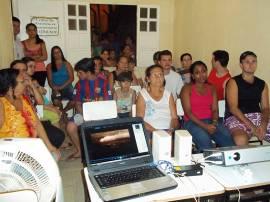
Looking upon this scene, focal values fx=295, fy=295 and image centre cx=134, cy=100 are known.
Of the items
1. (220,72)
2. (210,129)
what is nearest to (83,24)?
(220,72)

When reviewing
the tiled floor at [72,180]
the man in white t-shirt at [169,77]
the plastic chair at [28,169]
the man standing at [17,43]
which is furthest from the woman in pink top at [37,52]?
the plastic chair at [28,169]

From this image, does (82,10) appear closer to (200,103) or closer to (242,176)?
(200,103)

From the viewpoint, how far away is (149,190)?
1.46 meters

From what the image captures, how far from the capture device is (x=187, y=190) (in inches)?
59.8

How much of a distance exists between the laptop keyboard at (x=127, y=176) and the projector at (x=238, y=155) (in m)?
0.38

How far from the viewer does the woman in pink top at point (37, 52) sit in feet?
16.4

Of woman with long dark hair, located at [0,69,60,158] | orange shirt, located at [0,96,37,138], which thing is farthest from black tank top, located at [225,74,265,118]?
orange shirt, located at [0,96,37,138]

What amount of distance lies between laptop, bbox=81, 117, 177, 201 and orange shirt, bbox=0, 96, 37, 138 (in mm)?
827

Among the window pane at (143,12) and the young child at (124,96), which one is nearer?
the young child at (124,96)

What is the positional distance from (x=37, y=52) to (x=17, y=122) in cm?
305

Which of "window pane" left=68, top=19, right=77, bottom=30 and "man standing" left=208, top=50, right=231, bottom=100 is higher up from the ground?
"window pane" left=68, top=19, right=77, bottom=30

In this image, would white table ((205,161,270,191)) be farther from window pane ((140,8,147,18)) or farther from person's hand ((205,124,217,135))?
window pane ((140,8,147,18))

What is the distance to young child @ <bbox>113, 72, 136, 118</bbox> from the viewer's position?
11.4 feet

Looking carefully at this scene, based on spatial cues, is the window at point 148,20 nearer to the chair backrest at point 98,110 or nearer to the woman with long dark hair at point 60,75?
the woman with long dark hair at point 60,75
